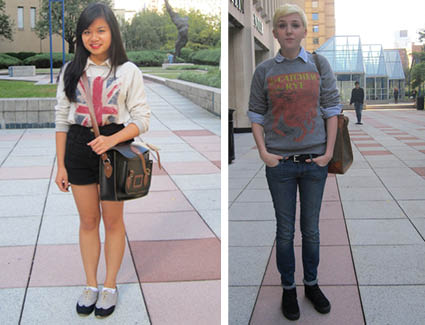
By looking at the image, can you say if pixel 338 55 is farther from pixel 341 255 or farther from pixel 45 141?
pixel 341 255

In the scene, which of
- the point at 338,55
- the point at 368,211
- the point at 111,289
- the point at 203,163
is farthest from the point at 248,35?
the point at 338,55

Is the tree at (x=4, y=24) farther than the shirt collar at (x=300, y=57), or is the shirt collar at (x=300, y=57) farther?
the tree at (x=4, y=24)

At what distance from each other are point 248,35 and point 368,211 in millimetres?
10553

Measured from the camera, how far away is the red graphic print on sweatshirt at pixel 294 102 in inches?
108

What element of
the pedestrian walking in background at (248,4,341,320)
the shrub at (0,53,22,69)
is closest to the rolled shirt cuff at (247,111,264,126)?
the pedestrian walking in background at (248,4,341,320)

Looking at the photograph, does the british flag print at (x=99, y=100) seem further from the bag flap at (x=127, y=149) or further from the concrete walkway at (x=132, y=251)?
the concrete walkway at (x=132, y=251)

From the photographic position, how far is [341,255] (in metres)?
3.95

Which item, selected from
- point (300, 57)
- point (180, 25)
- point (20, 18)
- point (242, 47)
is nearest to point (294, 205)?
point (300, 57)

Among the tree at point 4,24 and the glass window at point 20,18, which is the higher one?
the glass window at point 20,18

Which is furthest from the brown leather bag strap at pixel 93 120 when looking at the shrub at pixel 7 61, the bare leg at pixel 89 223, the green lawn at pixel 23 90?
the shrub at pixel 7 61

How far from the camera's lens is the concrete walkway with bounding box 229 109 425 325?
3.07 metres

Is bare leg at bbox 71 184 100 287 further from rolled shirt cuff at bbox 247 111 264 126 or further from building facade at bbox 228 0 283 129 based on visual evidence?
building facade at bbox 228 0 283 129

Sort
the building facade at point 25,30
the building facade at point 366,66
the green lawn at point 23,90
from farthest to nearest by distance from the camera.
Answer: the building facade at point 366,66 → the green lawn at point 23,90 → the building facade at point 25,30

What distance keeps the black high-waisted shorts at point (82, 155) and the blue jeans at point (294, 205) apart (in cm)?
94
